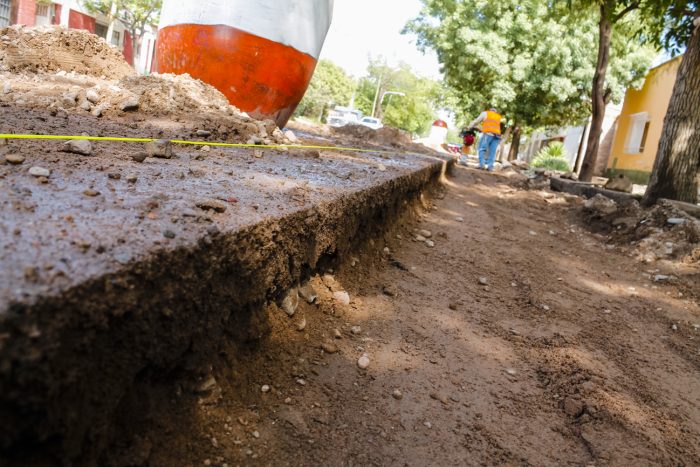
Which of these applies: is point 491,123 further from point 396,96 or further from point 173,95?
point 396,96

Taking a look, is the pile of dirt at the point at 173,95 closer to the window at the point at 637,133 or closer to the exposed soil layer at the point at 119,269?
the exposed soil layer at the point at 119,269

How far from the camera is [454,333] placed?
8.31ft

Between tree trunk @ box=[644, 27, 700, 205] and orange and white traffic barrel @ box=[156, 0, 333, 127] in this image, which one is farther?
tree trunk @ box=[644, 27, 700, 205]

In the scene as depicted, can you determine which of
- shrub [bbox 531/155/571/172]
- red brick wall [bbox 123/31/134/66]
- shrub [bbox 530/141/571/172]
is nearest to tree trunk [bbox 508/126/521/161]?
shrub [bbox 530/141/571/172]

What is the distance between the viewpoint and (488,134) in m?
11.6

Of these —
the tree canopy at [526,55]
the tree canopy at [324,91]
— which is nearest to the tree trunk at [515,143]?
the tree canopy at [526,55]

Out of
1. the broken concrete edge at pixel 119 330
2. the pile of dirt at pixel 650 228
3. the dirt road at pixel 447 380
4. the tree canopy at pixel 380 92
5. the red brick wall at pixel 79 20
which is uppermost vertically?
the tree canopy at pixel 380 92

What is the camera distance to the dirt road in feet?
5.05

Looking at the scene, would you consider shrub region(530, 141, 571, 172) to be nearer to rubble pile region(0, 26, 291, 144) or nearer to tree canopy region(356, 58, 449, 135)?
rubble pile region(0, 26, 291, 144)

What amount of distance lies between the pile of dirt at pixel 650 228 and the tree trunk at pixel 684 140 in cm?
42

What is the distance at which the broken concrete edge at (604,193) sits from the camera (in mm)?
5348

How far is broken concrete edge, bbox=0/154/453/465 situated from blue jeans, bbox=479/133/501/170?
35.0 feet

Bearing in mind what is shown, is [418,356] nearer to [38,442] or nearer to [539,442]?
[539,442]

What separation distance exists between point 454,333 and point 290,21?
13.2 ft
